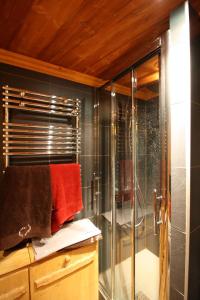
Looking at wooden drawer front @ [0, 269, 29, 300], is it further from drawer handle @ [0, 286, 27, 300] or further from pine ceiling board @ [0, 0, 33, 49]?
pine ceiling board @ [0, 0, 33, 49]

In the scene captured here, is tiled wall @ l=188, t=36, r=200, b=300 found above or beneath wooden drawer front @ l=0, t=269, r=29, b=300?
above

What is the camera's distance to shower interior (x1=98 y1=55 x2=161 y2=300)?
1.16 m

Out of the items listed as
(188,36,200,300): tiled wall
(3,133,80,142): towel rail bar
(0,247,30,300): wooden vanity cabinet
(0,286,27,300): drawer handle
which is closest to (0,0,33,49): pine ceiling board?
(3,133,80,142): towel rail bar

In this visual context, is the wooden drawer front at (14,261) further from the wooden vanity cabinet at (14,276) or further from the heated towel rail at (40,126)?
the heated towel rail at (40,126)

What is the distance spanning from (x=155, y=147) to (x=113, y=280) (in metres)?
1.37

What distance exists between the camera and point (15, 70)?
127 centimetres

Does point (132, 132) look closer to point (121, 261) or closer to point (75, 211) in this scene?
point (75, 211)

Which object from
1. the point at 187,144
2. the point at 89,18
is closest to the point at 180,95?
the point at 187,144

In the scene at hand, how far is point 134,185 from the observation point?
1344mm

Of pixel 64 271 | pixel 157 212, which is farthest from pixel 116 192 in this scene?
pixel 64 271

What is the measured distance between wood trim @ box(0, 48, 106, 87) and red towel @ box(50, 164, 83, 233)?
826mm

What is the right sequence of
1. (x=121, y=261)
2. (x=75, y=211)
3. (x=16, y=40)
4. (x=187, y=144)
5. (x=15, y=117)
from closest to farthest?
(x=187, y=144)
(x=16, y=40)
(x=15, y=117)
(x=75, y=211)
(x=121, y=261)

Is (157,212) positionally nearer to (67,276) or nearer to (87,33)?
(67,276)

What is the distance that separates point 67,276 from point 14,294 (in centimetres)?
34
